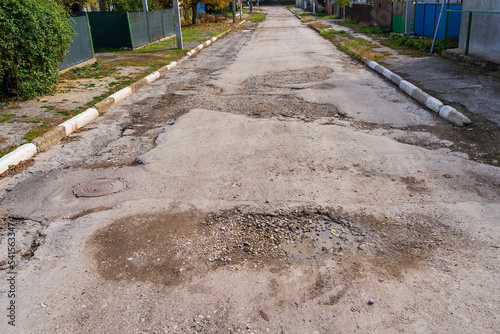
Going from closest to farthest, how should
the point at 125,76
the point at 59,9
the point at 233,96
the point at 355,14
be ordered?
1. the point at 233,96
2. the point at 59,9
3. the point at 125,76
4. the point at 355,14

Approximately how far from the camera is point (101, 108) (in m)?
8.72

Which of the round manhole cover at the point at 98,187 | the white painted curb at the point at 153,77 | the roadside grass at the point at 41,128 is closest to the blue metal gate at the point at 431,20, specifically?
the white painted curb at the point at 153,77

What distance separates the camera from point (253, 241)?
3758 millimetres

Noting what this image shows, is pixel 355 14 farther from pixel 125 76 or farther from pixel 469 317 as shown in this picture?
pixel 469 317

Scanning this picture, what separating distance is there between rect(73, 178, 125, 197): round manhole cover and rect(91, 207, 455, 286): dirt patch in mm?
833

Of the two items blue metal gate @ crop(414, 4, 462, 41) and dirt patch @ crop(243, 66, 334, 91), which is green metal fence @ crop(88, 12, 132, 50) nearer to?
dirt patch @ crop(243, 66, 334, 91)

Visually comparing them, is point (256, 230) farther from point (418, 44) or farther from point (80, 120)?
point (418, 44)

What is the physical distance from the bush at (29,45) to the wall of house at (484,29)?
455 inches

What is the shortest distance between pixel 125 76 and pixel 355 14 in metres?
25.8

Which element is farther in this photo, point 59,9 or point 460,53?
point 460,53

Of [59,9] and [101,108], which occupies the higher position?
[59,9]

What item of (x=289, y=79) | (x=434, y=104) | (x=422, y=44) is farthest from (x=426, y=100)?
(x=422, y=44)

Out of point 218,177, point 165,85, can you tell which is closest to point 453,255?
point 218,177

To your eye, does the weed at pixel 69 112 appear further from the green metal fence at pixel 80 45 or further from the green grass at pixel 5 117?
the green metal fence at pixel 80 45
